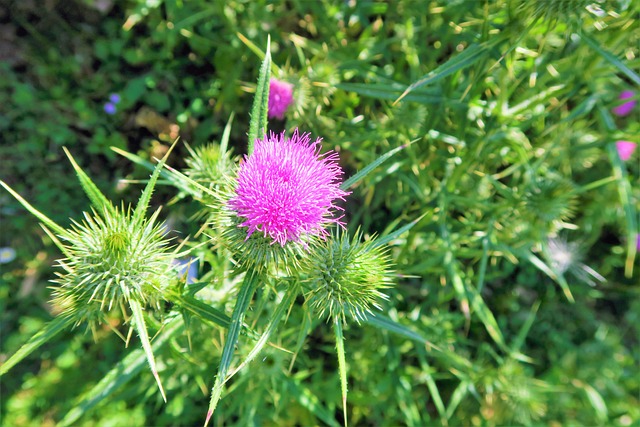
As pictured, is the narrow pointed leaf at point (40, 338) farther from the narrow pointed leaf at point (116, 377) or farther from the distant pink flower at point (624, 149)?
the distant pink flower at point (624, 149)

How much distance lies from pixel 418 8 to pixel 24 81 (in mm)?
2660

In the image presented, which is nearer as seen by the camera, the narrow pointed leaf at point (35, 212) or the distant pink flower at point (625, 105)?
the narrow pointed leaf at point (35, 212)

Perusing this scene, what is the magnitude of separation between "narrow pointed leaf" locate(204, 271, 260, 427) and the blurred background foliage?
2.18 ft

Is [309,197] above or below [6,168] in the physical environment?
above

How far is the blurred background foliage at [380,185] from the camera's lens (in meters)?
2.17

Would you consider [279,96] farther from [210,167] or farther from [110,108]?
[110,108]

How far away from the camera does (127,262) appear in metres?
1.30

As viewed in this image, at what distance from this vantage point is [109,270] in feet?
4.22

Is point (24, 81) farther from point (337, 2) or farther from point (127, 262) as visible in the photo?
point (127, 262)

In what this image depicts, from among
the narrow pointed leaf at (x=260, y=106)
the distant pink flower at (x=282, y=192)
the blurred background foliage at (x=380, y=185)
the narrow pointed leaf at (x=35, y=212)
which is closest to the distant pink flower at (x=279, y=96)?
the blurred background foliage at (x=380, y=185)

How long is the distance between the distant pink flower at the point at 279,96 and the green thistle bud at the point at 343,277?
953mm

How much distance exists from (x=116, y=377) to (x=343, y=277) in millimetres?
857

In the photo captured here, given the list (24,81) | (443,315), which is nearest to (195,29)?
(24,81)

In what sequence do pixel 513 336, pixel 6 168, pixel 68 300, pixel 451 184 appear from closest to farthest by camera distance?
1. pixel 68 300
2. pixel 451 184
3. pixel 6 168
4. pixel 513 336
